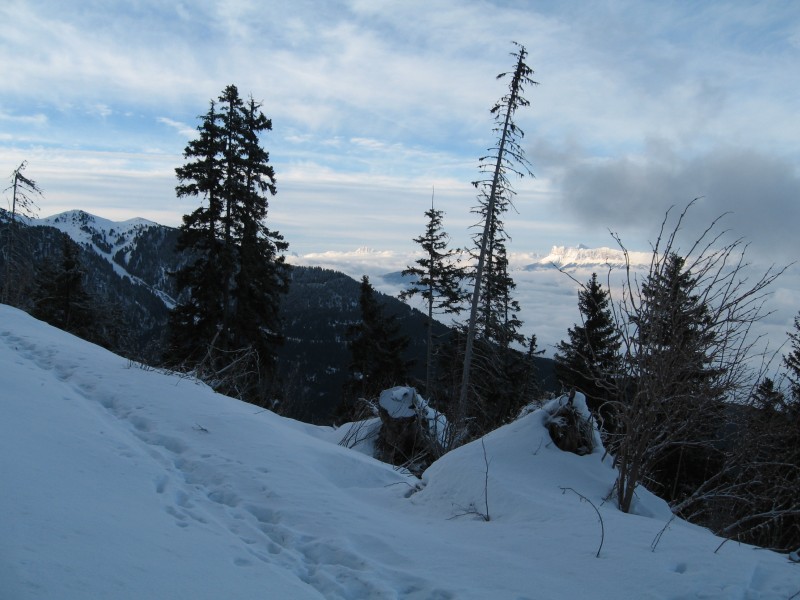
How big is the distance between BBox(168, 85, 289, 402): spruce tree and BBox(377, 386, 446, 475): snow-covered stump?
7023 millimetres

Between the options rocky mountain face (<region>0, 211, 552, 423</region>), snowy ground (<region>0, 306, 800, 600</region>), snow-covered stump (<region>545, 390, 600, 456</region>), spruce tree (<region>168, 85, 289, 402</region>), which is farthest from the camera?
rocky mountain face (<region>0, 211, 552, 423</region>)

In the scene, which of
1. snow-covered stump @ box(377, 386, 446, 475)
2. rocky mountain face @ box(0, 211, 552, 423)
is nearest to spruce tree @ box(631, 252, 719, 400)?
snow-covered stump @ box(377, 386, 446, 475)

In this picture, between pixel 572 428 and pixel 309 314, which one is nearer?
pixel 572 428

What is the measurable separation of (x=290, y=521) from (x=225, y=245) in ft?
50.5

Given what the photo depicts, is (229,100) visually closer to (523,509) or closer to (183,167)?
(183,167)

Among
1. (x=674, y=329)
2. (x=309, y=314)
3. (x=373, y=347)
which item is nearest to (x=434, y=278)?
(x=373, y=347)

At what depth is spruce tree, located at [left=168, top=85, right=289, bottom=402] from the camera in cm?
1792

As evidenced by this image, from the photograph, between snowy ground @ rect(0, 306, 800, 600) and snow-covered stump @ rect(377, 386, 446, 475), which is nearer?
snowy ground @ rect(0, 306, 800, 600)

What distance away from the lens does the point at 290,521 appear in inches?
171

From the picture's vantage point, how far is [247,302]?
1962 centimetres

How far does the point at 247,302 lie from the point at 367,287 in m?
8.03

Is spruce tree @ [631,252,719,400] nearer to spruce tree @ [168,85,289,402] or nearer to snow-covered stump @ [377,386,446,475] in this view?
snow-covered stump @ [377,386,446,475]

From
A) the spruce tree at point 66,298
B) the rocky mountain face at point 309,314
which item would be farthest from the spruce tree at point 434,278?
the rocky mountain face at point 309,314

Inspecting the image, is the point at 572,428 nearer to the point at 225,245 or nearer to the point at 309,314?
the point at 225,245
